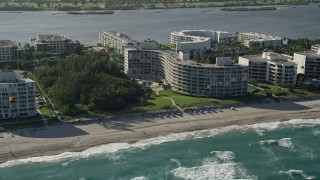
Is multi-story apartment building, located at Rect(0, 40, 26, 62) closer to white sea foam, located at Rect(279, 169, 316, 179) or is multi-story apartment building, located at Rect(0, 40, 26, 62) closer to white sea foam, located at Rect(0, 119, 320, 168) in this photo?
white sea foam, located at Rect(0, 119, 320, 168)

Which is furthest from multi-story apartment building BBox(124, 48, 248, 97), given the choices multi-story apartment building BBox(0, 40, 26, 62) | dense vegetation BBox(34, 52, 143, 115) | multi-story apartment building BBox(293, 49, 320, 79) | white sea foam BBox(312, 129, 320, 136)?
multi-story apartment building BBox(0, 40, 26, 62)

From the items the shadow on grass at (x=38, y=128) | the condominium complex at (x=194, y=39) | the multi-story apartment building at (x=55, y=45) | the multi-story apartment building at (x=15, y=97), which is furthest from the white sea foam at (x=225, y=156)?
the multi-story apartment building at (x=55, y=45)

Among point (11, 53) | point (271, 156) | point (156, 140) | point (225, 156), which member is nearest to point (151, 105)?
point (156, 140)

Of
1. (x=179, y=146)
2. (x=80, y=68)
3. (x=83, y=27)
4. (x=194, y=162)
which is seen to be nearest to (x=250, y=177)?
(x=194, y=162)

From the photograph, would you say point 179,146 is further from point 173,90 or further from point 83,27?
point 83,27

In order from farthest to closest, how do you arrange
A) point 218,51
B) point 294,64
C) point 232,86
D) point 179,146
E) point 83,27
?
point 83,27 < point 218,51 < point 294,64 < point 232,86 < point 179,146
